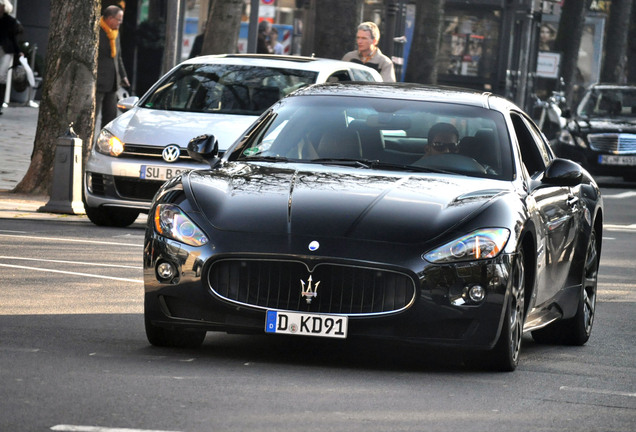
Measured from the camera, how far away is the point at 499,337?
25.2ft

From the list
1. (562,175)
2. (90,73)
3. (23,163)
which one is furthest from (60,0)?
(562,175)

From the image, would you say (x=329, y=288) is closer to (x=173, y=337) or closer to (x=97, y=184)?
(x=173, y=337)

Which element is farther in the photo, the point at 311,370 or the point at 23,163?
the point at 23,163

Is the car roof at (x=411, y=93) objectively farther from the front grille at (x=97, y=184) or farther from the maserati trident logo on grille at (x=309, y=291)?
the front grille at (x=97, y=184)

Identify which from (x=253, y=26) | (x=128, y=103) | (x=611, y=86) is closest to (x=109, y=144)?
(x=128, y=103)

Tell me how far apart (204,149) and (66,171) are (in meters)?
7.41

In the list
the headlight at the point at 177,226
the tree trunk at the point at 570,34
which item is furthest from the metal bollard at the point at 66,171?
the tree trunk at the point at 570,34

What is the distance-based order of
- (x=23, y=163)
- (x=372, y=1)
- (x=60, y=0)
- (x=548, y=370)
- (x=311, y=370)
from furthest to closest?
(x=372, y=1)
(x=23, y=163)
(x=60, y=0)
(x=548, y=370)
(x=311, y=370)

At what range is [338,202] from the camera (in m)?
7.71

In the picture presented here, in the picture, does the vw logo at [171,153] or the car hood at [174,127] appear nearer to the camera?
the vw logo at [171,153]

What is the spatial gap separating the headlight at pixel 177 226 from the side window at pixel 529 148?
239 centimetres

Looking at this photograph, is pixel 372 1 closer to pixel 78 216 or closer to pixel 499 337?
pixel 78 216

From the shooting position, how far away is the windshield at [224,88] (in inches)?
625

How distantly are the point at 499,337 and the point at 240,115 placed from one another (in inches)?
324
